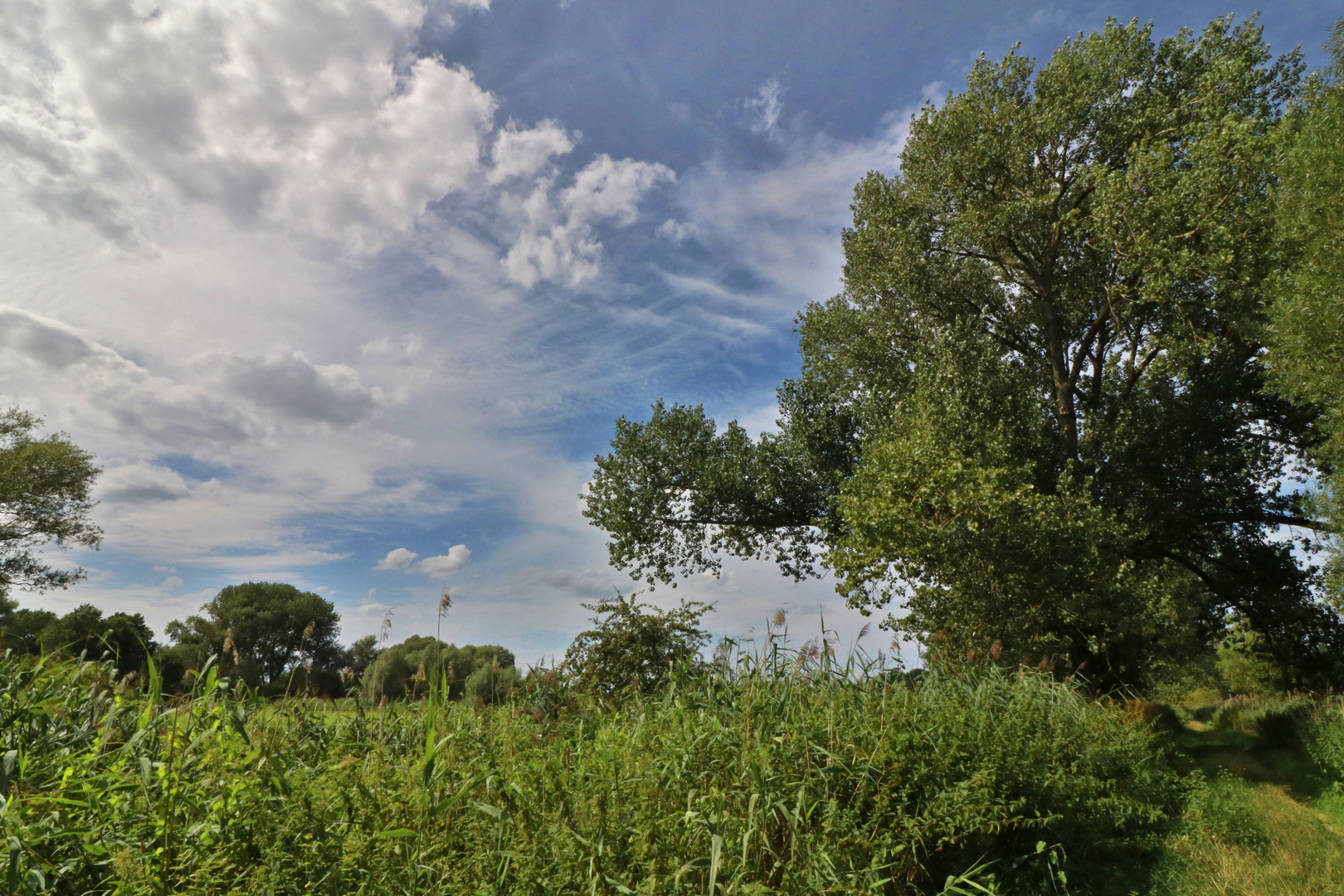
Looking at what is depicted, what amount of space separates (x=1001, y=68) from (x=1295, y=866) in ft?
50.2

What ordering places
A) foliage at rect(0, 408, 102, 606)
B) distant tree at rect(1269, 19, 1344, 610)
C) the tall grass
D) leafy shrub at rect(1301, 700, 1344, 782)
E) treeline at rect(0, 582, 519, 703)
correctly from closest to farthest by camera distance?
the tall grass, treeline at rect(0, 582, 519, 703), leafy shrub at rect(1301, 700, 1344, 782), distant tree at rect(1269, 19, 1344, 610), foliage at rect(0, 408, 102, 606)

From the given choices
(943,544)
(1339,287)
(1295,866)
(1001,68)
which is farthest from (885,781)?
(1001,68)

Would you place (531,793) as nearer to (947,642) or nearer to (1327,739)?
(947,642)

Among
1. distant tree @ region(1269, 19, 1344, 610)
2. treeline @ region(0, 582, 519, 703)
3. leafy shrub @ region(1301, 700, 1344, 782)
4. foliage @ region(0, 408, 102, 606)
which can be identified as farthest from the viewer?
foliage @ region(0, 408, 102, 606)

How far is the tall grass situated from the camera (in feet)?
11.9

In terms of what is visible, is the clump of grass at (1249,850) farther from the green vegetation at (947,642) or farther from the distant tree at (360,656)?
the distant tree at (360,656)

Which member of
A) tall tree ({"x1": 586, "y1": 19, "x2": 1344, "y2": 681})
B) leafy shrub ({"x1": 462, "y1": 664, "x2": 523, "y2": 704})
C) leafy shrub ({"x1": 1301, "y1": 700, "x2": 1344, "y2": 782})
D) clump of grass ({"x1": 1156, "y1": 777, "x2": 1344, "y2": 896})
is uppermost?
tall tree ({"x1": 586, "y1": 19, "x2": 1344, "y2": 681})

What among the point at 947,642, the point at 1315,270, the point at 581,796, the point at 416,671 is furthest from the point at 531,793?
the point at 1315,270

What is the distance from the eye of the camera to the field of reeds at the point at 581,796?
3658 mm

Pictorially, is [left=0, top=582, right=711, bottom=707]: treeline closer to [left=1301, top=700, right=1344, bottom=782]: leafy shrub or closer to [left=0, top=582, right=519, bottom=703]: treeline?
[left=0, top=582, right=519, bottom=703]: treeline

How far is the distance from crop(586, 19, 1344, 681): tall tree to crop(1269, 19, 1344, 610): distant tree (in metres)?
0.63

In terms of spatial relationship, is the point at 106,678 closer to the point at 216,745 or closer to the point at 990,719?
the point at 216,745

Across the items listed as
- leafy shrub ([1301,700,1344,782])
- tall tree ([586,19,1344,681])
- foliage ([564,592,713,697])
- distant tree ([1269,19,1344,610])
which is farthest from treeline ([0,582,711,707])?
distant tree ([1269,19,1344,610])

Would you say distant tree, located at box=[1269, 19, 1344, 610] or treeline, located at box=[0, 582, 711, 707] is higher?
distant tree, located at box=[1269, 19, 1344, 610]
